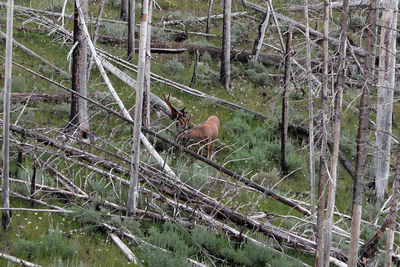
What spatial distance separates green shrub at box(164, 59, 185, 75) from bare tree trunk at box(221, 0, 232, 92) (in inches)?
49.3

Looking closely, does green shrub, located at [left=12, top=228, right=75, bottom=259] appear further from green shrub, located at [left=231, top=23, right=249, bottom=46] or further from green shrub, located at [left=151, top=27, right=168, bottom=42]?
green shrub, located at [left=231, top=23, right=249, bottom=46]

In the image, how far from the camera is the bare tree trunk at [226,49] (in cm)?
1587

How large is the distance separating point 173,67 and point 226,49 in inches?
65.4

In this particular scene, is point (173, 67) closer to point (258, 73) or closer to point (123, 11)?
point (258, 73)

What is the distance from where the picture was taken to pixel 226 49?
53.8ft

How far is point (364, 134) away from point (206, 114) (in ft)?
28.9

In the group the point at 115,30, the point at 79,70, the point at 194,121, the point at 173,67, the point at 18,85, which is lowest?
the point at 194,121

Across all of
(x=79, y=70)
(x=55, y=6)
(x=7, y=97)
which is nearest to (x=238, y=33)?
(x=55, y=6)

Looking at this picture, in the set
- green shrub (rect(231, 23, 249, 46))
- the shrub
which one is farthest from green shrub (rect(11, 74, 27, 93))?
green shrub (rect(231, 23, 249, 46))

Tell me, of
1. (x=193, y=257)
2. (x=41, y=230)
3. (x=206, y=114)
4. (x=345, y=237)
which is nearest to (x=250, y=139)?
(x=206, y=114)

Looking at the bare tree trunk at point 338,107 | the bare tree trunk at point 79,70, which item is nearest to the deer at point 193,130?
the bare tree trunk at point 79,70

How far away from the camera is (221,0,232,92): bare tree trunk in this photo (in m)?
15.9

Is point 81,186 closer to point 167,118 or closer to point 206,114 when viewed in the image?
point 167,118

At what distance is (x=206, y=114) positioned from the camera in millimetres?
15062
